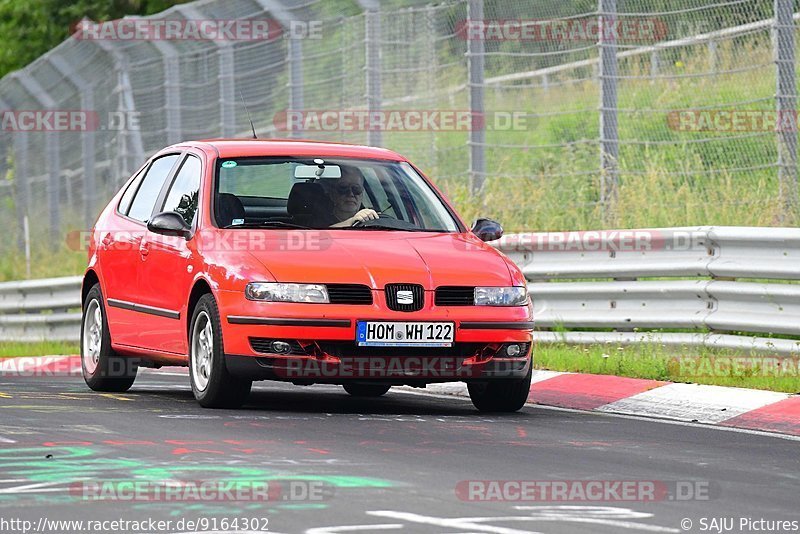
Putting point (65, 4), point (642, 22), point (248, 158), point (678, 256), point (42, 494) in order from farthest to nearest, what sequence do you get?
1. point (65, 4)
2. point (642, 22)
3. point (678, 256)
4. point (248, 158)
5. point (42, 494)

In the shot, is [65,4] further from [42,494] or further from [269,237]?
[42,494]

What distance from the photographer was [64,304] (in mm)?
20125

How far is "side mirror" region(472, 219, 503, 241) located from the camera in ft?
38.3

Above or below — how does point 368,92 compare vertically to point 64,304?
above

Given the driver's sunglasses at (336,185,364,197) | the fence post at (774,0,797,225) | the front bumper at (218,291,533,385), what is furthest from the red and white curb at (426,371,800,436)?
the fence post at (774,0,797,225)

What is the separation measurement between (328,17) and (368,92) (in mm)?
845

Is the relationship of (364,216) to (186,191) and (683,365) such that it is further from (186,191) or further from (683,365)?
(683,365)

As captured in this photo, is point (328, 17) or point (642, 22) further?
point (328, 17)

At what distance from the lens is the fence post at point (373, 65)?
61.8 ft

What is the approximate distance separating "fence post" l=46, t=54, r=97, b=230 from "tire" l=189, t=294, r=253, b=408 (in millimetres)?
13421

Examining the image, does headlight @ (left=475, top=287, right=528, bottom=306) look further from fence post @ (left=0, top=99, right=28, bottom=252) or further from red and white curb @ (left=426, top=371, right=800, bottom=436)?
fence post @ (left=0, top=99, right=28, bottom=252)

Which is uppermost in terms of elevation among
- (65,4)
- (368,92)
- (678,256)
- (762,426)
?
(65,4)

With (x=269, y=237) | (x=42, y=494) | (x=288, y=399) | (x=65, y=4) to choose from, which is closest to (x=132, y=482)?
(x=42, y=494)

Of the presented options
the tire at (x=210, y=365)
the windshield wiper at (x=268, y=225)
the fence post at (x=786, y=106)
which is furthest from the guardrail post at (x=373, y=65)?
the tire at (x=210, y=365)
